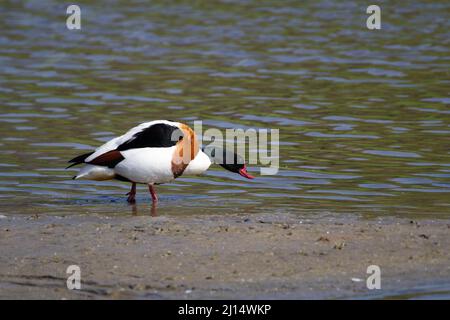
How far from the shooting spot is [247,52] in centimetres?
2125

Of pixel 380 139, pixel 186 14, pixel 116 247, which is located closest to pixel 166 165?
pixel 116 247

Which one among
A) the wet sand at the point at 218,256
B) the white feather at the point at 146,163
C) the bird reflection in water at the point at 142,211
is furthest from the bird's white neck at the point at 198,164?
the wet sand at the point at 218,256

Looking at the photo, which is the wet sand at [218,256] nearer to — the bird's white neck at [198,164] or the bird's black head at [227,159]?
the bird's white neck at [198,164]

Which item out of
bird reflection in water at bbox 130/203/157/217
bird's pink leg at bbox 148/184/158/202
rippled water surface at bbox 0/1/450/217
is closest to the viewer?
bird reflection in water at bbox 130/203/157/217

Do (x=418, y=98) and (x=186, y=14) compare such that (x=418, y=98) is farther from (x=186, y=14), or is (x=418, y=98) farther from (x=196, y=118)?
(x=186, y=14)

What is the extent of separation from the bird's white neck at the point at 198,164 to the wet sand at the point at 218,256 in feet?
3.44

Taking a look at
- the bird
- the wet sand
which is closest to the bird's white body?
the bird

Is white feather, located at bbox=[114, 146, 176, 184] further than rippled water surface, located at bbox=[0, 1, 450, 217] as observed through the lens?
No

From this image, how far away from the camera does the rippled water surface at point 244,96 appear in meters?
11.0

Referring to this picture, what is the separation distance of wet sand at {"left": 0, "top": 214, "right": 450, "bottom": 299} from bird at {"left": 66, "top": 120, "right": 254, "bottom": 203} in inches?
29.6

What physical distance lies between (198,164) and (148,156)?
0.66 meters

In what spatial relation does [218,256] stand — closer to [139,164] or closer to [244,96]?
[139,164]

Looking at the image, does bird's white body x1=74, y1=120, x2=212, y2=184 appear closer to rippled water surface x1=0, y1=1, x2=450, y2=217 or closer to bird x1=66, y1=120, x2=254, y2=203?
bird x1=66, y1=120, x2=254, y2=203

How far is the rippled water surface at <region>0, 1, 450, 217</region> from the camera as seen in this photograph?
11.0m
